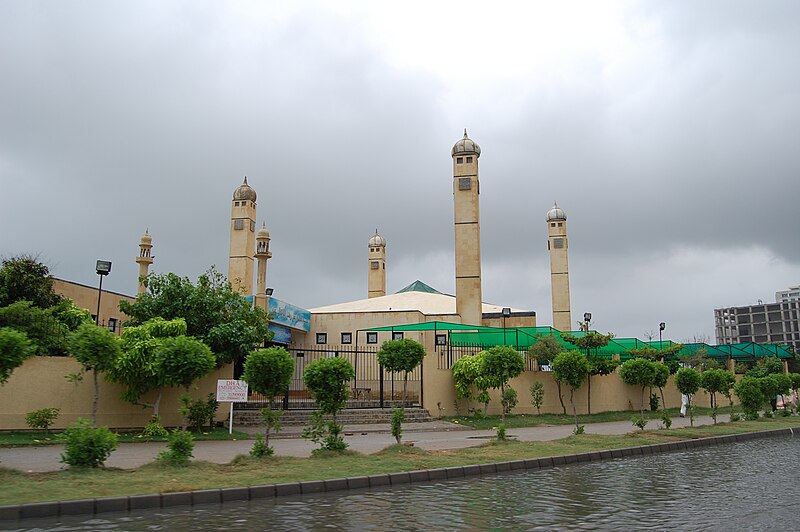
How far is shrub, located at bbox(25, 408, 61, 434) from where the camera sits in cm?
1742

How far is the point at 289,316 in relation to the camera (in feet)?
129

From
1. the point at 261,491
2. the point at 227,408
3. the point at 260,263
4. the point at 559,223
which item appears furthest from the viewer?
the point at 559,223

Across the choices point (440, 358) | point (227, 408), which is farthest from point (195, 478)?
point (440, 358)

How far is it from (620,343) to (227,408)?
22536mm

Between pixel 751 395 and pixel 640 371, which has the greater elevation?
pixel 640 371

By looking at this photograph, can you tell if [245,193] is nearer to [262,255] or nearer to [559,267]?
[262,255]

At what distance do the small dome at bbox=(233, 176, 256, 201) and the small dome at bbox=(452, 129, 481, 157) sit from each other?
12.9 m

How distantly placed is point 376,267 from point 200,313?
41442 mm

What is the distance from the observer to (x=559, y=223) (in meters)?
51.6

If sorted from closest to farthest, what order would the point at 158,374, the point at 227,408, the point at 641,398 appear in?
the point at 158,374
the point at 227,408
the point at 641,398

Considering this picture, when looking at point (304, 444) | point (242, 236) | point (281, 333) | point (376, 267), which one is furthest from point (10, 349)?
point (376, 267)

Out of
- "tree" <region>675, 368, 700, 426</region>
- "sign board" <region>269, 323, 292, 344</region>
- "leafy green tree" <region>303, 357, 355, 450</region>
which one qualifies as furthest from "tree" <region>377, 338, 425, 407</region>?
"sign board" <region>269, 323, 292, 344</region>

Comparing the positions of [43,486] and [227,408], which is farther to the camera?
[227,408]

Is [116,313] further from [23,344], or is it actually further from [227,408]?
[23,344]
